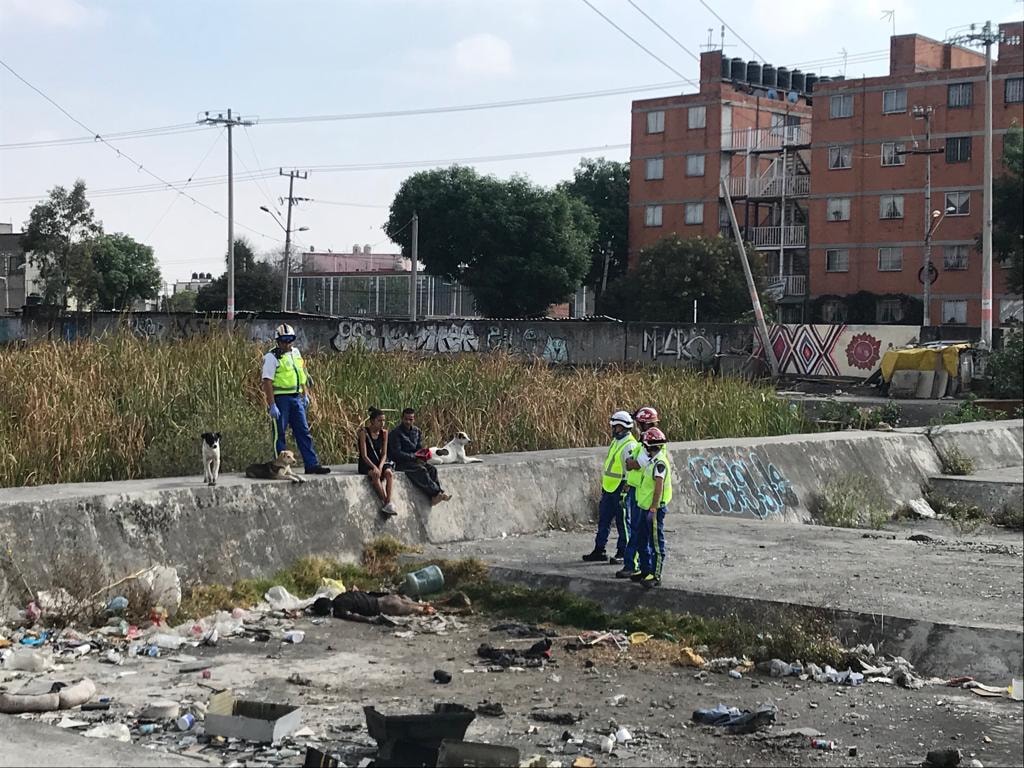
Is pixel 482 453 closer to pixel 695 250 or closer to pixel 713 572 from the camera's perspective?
pixel 713 572

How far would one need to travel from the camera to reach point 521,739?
652cm

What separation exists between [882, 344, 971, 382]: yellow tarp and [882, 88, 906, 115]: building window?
31112 millimetres

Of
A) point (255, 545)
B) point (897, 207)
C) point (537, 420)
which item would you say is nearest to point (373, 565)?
point (255, 545)

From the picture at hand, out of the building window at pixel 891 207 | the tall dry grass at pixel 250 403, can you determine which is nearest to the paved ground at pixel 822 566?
the tall dry grass at pixel 250 403

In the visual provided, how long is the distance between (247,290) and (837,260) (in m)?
30.9

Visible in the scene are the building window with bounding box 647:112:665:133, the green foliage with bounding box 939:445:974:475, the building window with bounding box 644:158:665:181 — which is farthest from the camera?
the building window with bounding box 644:158:665:181

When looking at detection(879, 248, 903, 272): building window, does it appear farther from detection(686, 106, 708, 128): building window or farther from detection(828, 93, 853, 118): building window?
detection(686, 106, 708, 128): building window

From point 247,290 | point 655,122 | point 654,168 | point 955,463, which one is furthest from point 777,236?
point 955,463

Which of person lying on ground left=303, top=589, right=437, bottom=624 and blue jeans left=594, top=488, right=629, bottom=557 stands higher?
blue jeans left=594, top=488, right=629, bottom=557

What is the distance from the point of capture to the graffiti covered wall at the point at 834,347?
3697cm

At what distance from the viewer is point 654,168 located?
71562mm

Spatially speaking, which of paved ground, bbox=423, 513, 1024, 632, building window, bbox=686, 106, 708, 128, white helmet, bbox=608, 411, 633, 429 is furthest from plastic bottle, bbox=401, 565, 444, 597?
building window, bbox=686, 106, 708, 128

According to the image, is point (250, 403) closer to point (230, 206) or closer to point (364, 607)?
point (364, 607)

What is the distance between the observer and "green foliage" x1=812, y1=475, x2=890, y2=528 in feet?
50.7
